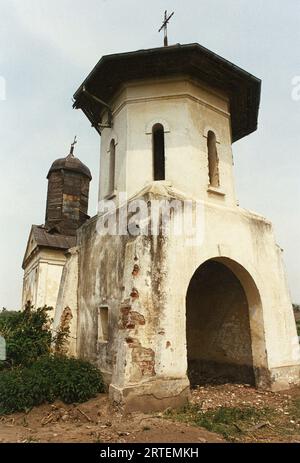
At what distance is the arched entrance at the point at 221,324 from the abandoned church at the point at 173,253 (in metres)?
0.03

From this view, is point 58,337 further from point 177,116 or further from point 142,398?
point 177,116

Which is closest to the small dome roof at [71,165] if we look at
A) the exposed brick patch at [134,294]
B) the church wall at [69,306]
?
the church wall at [69,306]

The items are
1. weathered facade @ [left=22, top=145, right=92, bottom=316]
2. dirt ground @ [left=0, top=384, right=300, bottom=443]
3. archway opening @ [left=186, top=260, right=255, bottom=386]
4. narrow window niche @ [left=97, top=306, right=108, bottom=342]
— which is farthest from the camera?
weathered facade @ [left=22, top=145, right=92, bottom=316]

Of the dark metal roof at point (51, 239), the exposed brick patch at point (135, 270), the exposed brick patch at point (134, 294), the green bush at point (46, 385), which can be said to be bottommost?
the green bush at point (46, 385)

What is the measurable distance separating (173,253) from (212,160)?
10.8ft

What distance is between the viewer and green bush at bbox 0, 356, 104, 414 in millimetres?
6387

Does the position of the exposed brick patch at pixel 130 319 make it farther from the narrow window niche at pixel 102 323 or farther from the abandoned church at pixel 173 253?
the narrow window niche at pixel 102 323

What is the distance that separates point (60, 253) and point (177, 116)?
32.7ft

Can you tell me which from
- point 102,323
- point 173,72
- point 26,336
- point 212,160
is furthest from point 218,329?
point 173,72

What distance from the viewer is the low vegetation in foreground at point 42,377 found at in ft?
21.1

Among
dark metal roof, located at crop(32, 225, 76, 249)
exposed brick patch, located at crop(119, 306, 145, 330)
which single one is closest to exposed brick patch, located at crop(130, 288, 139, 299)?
exposed brick patch, located at crop(119, 306, 145, 330)

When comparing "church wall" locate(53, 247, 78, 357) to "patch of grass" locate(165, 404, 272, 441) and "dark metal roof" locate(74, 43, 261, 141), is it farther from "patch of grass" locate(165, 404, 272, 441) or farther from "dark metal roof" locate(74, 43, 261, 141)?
"dark metal roof" locate(74, 43, 261, 141)

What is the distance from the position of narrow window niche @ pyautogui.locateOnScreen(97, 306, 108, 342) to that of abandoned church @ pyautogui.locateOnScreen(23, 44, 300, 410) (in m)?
0.03

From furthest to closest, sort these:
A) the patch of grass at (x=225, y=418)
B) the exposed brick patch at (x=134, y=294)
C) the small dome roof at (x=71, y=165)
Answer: the small dome roof at (x=71, y=165)
the exposed brick patch at (x=134, y=294)
the patch of grass at (x=225, y=418)
